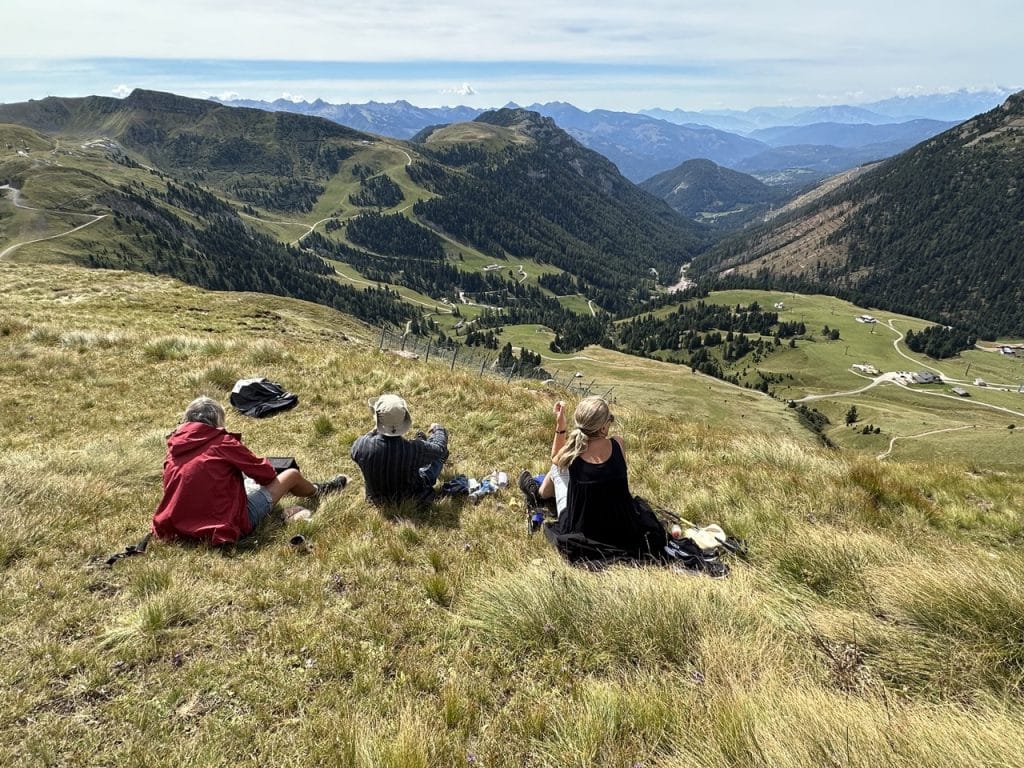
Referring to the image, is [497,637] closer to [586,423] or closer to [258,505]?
[586,423]

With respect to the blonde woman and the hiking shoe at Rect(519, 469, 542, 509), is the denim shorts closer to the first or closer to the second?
the hiking shoe at Rect(519, 469, 542, 509)

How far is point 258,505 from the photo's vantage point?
7715mm

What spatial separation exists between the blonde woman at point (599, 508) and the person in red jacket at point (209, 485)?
464 centimetres

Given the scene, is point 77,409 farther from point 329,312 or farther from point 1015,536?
point 329,312

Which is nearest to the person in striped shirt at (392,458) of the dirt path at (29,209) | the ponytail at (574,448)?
the ponytail at (574,448)

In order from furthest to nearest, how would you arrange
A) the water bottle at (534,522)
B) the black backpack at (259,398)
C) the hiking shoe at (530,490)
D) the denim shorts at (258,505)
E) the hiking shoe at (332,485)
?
the black backpack at (259,398) < the hiking shoe at (332,485) < the hiking shoe at (530,490) < the water bottle at (534,522) < the denim shorts at (258,505)

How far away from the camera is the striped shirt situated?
26.9ft

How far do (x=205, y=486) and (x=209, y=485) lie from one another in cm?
5

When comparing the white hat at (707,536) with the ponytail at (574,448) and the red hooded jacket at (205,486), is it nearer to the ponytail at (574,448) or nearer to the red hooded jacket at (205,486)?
the ponytail at (574,448)

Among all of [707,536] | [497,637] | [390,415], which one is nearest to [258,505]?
[390,415]

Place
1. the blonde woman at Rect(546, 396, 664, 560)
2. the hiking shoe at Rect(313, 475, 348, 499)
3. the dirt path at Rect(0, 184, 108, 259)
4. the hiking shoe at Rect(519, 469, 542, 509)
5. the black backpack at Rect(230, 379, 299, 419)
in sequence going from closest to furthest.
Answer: the blonde woman at Rect(546, 396, 664, 560) → the hiking shoe at Rect(519, 469, 542, 509) → the hiking shoe at Rect(313, 475, 348, 499) → the black backpack at Rect(230, 379, 299, 419) → the dirt path at Rect(0, 184, 108, 259)

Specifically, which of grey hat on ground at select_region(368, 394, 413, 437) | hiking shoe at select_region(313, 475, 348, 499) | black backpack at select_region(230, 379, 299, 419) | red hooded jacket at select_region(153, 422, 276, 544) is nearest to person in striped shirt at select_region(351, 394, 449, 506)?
grey hat on ground at select_region(368, 394, 413, 437)

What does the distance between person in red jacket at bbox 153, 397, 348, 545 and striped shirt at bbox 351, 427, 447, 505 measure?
140cm

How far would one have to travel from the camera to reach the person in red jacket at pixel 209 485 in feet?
22.5
